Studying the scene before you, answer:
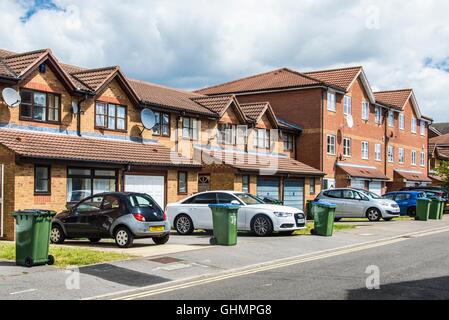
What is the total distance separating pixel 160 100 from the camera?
2820cm

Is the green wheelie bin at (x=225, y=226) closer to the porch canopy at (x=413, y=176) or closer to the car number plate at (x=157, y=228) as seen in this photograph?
the car number plate at (x=157, y=228)

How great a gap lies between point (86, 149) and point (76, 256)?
29.5 ft

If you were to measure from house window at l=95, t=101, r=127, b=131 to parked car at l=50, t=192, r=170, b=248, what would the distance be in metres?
7.96

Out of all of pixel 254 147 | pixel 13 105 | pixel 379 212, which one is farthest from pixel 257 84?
pixel 13 105

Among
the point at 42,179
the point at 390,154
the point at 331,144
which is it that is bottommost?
the point at 42,179

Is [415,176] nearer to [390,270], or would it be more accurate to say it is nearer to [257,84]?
[257,84]

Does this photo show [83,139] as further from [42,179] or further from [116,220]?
[116,220]

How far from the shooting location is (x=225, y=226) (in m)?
16.2

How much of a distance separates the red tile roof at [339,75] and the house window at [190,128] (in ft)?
45.3

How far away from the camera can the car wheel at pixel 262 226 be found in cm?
1899

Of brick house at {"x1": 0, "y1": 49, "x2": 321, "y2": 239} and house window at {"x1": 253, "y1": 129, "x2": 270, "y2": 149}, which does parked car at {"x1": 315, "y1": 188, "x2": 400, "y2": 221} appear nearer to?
brick house at {"x1": 0, "y1": 49, "x2": 321, "y2": 239}

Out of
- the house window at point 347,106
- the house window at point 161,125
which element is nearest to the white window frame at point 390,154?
the house window at point 347,106

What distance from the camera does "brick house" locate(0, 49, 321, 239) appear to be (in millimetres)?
19328

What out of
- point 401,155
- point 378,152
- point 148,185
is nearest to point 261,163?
point 148,185
